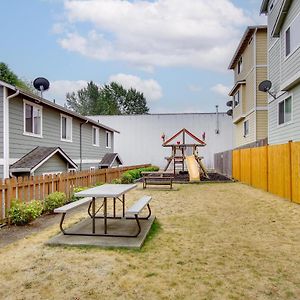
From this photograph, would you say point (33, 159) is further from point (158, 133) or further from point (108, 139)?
point (158, 133)

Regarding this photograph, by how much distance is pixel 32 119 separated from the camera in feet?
45.1

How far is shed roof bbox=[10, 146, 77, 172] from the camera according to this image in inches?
467

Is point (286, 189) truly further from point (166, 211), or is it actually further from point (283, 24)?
point (283, 24)

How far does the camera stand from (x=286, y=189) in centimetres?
1137

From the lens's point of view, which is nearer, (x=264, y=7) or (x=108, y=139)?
(x=264, y=7)

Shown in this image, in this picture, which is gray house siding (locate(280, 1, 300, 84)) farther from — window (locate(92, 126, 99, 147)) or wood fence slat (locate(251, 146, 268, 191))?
window (locate(92, 126, 99, 147))

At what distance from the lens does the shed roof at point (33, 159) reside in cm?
1187

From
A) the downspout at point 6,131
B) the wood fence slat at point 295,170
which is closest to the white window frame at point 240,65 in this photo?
the wood fence slat at point 295,170

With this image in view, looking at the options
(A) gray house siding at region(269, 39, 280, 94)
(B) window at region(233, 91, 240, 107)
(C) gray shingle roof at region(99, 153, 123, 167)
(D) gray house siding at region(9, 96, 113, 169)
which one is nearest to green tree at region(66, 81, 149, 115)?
(B) window at region(233, 91, 240, 107)

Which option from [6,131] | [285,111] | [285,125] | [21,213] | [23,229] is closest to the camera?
[23,229]

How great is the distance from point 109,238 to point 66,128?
493 inches

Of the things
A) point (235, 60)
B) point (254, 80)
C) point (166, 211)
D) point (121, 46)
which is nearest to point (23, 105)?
point (166, 211)

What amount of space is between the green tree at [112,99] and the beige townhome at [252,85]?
145 ft

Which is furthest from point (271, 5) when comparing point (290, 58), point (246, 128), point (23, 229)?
point (23, 229)
